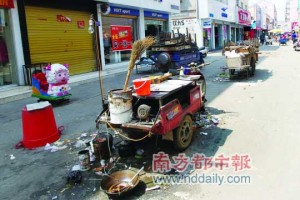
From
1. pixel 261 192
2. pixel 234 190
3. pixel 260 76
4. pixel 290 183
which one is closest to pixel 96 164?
pixel 234 190

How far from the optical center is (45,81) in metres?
9.42

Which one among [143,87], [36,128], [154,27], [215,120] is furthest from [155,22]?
[143,87]

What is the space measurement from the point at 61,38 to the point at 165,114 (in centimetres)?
1153

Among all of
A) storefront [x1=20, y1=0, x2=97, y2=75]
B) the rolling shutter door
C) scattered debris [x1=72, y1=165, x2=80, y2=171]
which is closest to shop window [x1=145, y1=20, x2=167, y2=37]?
storefront [x1=20, y1=0, x2=97, y2=75]

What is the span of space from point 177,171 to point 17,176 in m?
2.43

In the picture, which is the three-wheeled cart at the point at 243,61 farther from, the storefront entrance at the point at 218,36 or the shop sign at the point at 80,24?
the storefront entrance at the point at 218,36

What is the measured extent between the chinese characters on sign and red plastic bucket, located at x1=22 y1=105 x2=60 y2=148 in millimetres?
2350

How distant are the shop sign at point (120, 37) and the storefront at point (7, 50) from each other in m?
7.33

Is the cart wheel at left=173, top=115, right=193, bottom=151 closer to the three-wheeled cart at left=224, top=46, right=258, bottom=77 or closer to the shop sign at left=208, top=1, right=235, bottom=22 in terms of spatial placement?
the three-wheeled cart at left=224, top=46, right=258, bottom=77

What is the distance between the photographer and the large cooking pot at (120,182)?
3.69 meters

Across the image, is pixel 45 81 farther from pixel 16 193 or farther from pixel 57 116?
pixel 16 193

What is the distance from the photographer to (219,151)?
497 cm

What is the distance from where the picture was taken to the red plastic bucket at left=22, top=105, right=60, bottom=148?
5727 millimetres

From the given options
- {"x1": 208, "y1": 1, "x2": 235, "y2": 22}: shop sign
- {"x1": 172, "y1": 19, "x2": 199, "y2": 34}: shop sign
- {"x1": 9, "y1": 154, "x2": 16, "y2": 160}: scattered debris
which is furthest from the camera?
{"x1": 208, "y1": 1, "x2": 235, "y2": 22}: shop sign
